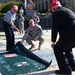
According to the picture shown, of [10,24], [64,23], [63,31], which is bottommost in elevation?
[10,24]

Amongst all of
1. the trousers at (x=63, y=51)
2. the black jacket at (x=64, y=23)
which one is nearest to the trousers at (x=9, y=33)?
the trousers at (x=63, y=51)

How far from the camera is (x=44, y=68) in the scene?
7.34m

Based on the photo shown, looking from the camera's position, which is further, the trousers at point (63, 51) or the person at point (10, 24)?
the person at point (10, 24)

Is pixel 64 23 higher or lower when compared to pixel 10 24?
higher

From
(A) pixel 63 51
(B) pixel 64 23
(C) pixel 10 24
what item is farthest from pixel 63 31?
(C) pixel 10 24

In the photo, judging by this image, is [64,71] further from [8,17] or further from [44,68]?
[8,17]

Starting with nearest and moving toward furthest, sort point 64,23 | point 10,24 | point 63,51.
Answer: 1. point 64,23
2. point 63,51
3. point 10,24

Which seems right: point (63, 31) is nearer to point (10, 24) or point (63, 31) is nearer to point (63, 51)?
point (63, 51)

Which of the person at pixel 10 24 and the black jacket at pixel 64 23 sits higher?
the black jacket at pixel 64 23

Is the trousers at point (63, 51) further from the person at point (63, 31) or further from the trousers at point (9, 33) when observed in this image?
the trousers at point (9, 33)

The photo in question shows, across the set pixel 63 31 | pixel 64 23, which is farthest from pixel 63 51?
pixel 64 23

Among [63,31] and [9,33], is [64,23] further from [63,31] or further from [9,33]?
[9,33]

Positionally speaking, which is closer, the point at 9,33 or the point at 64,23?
the point at 64,23

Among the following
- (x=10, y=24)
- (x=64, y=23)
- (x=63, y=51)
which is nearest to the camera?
(x=64, y=23)
